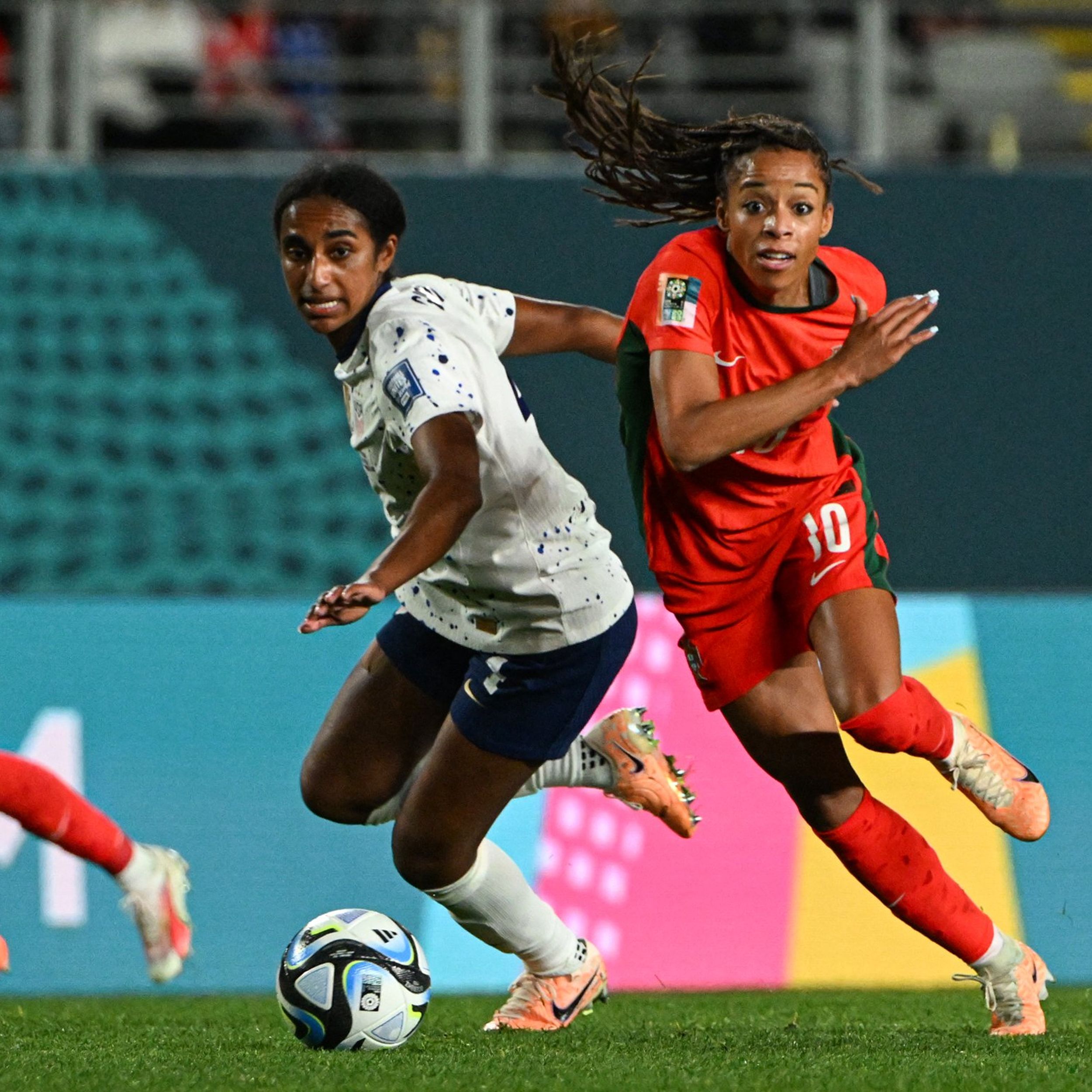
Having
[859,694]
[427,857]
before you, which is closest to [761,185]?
[859,694]

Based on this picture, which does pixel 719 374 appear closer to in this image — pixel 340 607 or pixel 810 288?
pixel 810 288

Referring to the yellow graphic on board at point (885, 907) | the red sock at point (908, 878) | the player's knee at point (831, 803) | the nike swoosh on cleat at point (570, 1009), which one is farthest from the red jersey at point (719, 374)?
the yellow graphic on board at point (885, 907)

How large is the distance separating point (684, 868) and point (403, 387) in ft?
7.12

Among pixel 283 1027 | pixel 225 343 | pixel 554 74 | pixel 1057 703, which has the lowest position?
pixel 283 1027

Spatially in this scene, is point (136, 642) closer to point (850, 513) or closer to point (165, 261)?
point (850, 513)

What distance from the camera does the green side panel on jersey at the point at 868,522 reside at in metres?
4.28

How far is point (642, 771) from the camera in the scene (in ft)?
15.9

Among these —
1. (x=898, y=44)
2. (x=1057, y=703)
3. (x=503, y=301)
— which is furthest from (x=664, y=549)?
(x=898, y=44)

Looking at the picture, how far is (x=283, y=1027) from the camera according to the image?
4703mm

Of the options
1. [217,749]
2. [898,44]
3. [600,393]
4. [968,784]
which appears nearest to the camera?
[968,784]

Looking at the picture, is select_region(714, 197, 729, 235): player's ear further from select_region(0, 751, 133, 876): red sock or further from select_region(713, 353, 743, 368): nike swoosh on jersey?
select_region(0, 751, 133, 876): red sock

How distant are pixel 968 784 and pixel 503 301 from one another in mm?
1530

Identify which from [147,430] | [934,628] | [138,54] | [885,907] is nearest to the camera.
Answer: [885,907]

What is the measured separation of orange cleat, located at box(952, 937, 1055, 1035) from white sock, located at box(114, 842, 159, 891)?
1.79 metres
